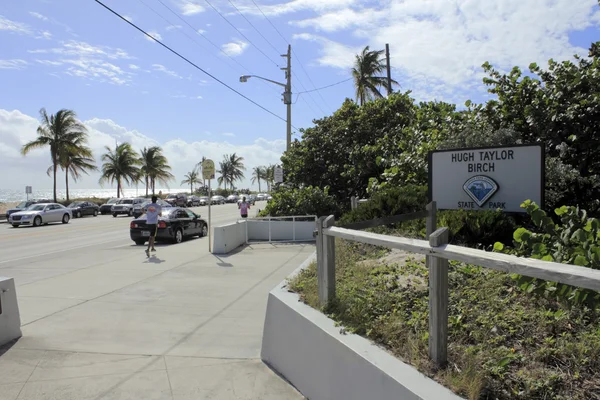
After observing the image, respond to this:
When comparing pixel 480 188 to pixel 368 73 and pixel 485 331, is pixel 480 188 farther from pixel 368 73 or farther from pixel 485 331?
pixel 368 73

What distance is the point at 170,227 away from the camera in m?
16.3

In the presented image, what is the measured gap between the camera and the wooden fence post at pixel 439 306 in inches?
116

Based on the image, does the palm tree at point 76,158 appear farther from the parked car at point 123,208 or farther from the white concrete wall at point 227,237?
the white concrete wall at point 227,237

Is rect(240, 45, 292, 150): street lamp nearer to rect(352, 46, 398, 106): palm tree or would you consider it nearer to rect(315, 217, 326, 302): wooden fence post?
rect(352, 46, 398, 106): palm tree

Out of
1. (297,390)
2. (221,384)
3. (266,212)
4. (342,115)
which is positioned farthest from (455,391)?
(342,115)

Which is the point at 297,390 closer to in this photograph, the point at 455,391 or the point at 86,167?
the point at 455,391

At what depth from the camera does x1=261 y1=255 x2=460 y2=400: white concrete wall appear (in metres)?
2.91

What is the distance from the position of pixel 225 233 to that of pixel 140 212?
27.5m

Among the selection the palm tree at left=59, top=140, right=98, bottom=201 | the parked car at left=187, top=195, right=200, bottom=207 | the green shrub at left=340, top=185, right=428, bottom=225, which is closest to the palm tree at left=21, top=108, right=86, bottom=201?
the palm tree at left=59, top=140, right=98, bottom=201

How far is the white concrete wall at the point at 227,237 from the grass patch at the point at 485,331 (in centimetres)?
829

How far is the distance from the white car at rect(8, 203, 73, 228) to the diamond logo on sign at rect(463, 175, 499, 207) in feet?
92.1

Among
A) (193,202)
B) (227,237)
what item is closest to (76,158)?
(193,202)

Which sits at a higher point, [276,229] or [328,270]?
[328,270]

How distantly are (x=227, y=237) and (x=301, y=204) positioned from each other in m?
5.32
